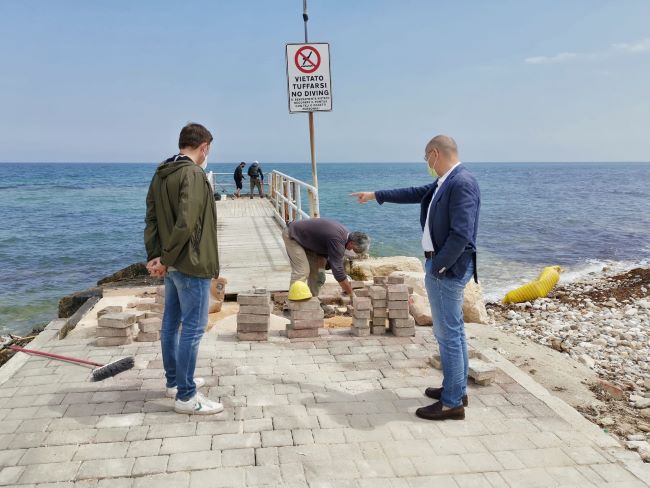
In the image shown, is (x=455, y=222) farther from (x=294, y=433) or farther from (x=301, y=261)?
(x=301, y=261)

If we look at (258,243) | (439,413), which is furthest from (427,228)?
(258,243)

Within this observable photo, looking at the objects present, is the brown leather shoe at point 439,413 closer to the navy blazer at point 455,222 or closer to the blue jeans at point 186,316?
the navy blazer at point 455,222

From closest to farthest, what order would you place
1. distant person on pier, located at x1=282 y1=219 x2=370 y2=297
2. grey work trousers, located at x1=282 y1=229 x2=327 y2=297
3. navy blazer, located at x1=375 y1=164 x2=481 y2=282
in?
1. navy blazer, located at x1=375 y1=164 x2=481 y2=282
2. distant person on pier, located at x1=282 y1=219 x2=370 y2=297
3. grey work trousers, located at x1=282 y1=229 x2=327 y2=297

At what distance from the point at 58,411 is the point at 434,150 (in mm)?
3202

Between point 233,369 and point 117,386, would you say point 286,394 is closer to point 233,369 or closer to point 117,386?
point 233,369

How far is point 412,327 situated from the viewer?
17.6 ft

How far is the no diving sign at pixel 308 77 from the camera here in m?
7.65

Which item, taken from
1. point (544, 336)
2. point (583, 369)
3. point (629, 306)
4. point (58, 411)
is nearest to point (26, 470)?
point (58, 411)

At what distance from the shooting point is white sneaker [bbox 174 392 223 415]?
3643 mm

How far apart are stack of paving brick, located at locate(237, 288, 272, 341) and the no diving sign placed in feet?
11.7

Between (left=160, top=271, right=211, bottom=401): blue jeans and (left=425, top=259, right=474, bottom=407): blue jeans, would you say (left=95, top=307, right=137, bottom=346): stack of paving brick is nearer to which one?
(left=160, top=271, right=211, bottom=401): blue jeans

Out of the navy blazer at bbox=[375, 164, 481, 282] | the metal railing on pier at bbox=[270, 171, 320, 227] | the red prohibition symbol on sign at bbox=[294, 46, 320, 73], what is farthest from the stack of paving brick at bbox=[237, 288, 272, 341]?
the red prohibition symbol on sign at bbox=[294, 46, 320, 73]

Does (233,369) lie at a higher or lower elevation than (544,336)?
higher

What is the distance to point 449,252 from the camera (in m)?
3.34
